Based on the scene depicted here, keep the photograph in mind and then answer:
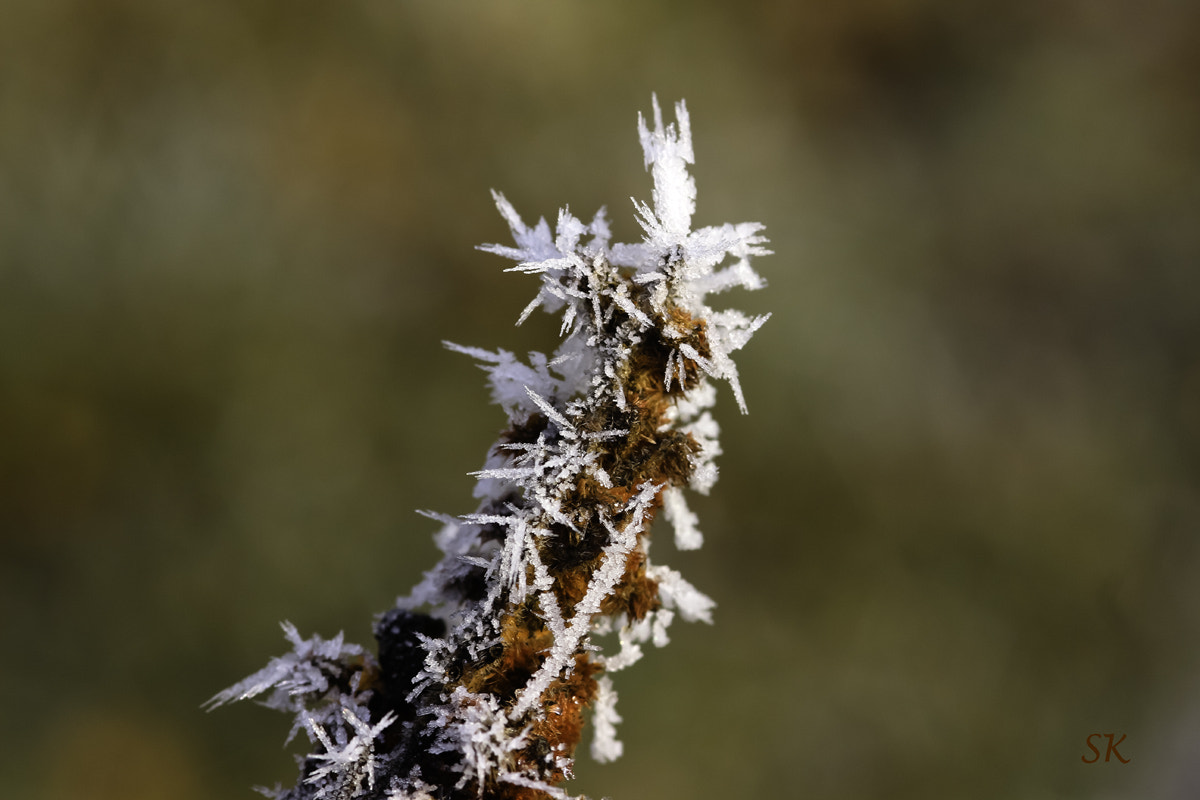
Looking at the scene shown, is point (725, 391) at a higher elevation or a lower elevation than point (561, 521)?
higher

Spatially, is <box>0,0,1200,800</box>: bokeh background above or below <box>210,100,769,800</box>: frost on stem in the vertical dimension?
above

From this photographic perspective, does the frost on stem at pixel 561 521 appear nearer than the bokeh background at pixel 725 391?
Yes

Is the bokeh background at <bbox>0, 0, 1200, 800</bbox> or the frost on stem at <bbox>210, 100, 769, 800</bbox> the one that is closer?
the frost on stem at <bbox>210, 100, 769, 800</bbox>

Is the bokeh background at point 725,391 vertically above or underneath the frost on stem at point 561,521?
above
